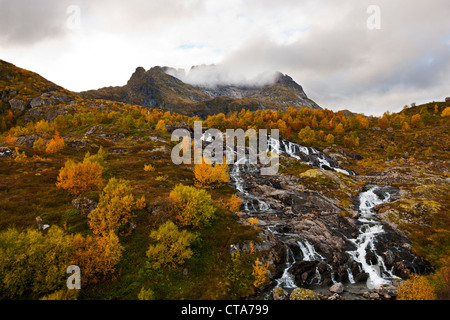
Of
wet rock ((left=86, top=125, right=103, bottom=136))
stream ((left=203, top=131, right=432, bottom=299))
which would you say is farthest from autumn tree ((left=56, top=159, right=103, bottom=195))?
wet rock ((left=86, top=125, right=103, bottom=136))

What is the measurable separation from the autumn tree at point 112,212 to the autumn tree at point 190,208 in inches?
278

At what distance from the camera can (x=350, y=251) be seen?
119 ft

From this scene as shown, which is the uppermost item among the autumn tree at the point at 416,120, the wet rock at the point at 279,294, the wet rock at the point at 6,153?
the autumn tree at the point at 416,120

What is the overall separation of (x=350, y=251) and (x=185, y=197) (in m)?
28.6

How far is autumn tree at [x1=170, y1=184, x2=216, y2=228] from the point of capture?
3409 cm

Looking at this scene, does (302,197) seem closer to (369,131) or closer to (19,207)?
(19,207)

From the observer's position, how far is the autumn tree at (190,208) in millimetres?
34094

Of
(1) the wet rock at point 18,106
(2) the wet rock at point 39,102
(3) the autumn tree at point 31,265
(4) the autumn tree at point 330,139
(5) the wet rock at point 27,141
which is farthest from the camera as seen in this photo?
(2) the wet rock at point 39,102

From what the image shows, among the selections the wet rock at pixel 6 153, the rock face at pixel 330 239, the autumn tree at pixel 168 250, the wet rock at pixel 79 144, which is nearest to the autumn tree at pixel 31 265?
the autumn tree at pixel 168 250

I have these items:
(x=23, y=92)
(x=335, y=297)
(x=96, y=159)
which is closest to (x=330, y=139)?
(x=335, y=297)

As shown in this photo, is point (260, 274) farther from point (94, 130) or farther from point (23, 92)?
point (23, 92)

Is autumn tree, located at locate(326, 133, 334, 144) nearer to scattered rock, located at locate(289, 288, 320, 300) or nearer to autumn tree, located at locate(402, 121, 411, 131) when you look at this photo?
autumn tree, located at locate(402, 121, 411, 131)

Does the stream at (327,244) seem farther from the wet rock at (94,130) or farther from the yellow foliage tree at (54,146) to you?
the wet rock at (94,130)

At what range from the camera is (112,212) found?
103 feet
